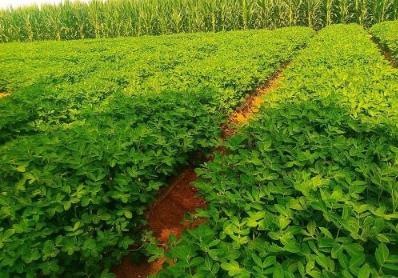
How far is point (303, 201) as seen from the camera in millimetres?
2182

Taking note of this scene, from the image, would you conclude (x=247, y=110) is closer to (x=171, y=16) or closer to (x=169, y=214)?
(x=169, y=214)

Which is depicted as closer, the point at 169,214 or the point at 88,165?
the point at 88,165

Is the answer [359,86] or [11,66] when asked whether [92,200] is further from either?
[11,66]

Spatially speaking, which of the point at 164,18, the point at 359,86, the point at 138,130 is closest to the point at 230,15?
the point at 164,18

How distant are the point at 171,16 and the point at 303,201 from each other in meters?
24.8

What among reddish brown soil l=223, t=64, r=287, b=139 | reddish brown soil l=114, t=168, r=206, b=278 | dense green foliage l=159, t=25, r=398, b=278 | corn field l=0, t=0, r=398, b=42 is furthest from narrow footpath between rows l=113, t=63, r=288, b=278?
corn field l=0, t=0, r=398, b=42

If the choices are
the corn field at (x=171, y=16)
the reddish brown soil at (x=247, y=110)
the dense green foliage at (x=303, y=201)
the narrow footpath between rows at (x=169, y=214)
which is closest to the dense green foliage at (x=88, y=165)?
the narrow footpath between rows at (x=169, y=214)

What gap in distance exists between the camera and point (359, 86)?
5348 mm

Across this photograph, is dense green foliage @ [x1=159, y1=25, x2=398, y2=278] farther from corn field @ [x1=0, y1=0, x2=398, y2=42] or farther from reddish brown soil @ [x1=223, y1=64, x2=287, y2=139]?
corn field @ [x1=0, y1=0, x2=398, y2=42]

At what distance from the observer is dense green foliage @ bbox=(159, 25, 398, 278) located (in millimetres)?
1745

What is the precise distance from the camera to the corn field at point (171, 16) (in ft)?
73.5

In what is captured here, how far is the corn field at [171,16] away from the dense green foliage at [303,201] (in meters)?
20.8

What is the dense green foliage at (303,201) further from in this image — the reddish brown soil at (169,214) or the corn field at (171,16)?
the corn field at (171,16)

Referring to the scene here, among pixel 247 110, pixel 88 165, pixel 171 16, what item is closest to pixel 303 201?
pixel 88 165
